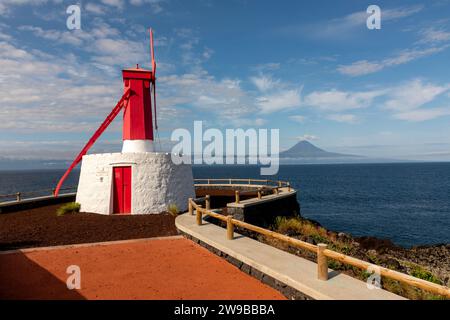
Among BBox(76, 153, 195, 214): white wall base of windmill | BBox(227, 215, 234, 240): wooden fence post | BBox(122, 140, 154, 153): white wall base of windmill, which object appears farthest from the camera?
BBox(122, 140, 154, 153): white wall base of windmill

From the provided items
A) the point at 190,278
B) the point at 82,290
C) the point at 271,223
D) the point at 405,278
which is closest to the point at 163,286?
the point at 190,278

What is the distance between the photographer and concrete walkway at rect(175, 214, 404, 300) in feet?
15.9

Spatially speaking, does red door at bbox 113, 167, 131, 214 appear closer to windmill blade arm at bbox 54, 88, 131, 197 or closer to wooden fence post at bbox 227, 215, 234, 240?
windmill blade arm at bbox 54, 88, 131, 197

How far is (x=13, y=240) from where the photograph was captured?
10.0 meters

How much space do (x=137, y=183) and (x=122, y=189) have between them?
86cm

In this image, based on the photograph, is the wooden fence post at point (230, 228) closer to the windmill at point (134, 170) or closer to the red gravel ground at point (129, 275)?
the red gravel ground at point (129, 275)

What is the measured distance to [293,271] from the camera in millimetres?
5871

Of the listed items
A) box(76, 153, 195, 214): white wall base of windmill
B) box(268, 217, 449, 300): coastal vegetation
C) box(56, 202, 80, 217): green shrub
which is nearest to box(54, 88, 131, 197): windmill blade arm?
box(76, 153, 195, 214): white wall base of windmill

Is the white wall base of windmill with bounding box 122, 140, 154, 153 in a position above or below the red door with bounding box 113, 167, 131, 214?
above

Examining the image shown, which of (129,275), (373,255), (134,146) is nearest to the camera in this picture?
(129,275)

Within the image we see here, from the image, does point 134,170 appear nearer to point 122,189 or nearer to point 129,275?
point 122,189

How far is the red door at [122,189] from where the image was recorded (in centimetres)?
1445

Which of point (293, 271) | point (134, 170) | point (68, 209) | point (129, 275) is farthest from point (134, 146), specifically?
point (293, 271)
